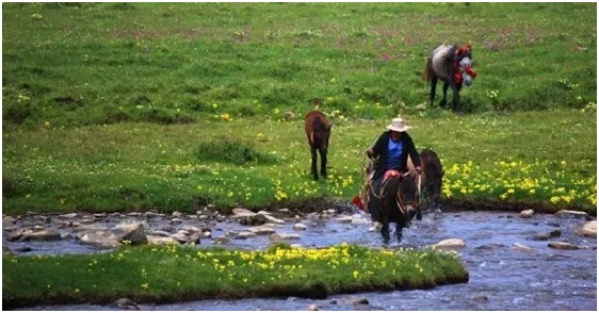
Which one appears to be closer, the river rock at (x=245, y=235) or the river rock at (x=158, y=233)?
the river rock at (x=158, y=233)

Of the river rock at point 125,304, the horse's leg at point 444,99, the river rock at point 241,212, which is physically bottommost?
the river rock at point 241,212

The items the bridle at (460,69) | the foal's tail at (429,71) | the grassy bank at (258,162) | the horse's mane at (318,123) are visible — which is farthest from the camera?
the foal's tail at (429,71)

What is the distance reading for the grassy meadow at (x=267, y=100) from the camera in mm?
29219

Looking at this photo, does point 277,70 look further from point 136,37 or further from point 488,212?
point 488,212

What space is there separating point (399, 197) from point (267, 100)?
17.5 metres

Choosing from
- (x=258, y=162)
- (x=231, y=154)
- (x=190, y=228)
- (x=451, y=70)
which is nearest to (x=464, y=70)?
(x=451, y=70)

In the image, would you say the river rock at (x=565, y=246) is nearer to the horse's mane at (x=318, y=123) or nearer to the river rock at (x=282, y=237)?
the river rock at (x=282, y=237)

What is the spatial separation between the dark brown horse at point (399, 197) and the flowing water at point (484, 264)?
→ 78cm

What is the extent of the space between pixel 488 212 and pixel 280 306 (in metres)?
10.3

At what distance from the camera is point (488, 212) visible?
28.5m

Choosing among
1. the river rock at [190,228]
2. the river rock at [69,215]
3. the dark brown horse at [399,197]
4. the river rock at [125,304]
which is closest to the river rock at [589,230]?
the dark brown horse at [399,197]

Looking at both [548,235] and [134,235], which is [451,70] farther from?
[134,235]

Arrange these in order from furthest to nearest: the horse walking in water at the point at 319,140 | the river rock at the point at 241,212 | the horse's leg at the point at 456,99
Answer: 1. the horse's leg at the point at 456,99
2. the horse walking in water at the point at 319,140
3. the river rock at the point at 241,212

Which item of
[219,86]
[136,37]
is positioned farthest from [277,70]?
[136,37]
